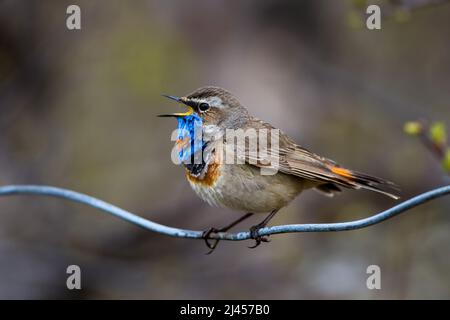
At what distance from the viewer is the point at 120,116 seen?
1040 centimetres

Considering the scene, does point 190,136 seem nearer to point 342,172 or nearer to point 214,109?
point 214,109

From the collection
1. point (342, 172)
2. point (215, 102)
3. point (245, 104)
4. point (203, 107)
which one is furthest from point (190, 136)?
point (245, 104)

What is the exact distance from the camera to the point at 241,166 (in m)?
5.04

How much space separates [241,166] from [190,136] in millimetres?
526

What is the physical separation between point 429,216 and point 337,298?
1.53 meters

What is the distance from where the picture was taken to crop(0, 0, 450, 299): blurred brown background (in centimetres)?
800

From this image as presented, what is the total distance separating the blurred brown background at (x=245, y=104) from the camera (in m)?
8.00

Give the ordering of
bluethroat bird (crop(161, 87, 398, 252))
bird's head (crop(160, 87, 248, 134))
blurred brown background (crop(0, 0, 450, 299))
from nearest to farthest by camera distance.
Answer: bluethroat bird (crop(161, 87, 398, 252)) → bird's head (crop(160, 87, 248, 134)) → blurred brown background (crop(0, 0, 450, 299))

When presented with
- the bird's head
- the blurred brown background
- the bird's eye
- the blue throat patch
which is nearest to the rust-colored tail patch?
the bird's head

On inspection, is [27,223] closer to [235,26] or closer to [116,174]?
[116,174]

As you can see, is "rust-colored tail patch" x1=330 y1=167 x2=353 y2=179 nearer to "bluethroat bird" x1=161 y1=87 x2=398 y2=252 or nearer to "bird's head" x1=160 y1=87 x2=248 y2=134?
"bluethroat bird" x1=161 y1=87 x2=398 y2=252

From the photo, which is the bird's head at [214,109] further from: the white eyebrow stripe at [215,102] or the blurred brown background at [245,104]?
the blurred brown background at [245,104]

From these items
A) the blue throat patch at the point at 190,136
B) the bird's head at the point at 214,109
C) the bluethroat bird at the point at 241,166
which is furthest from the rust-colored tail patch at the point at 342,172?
the blue throat patch at the point at 190,136
